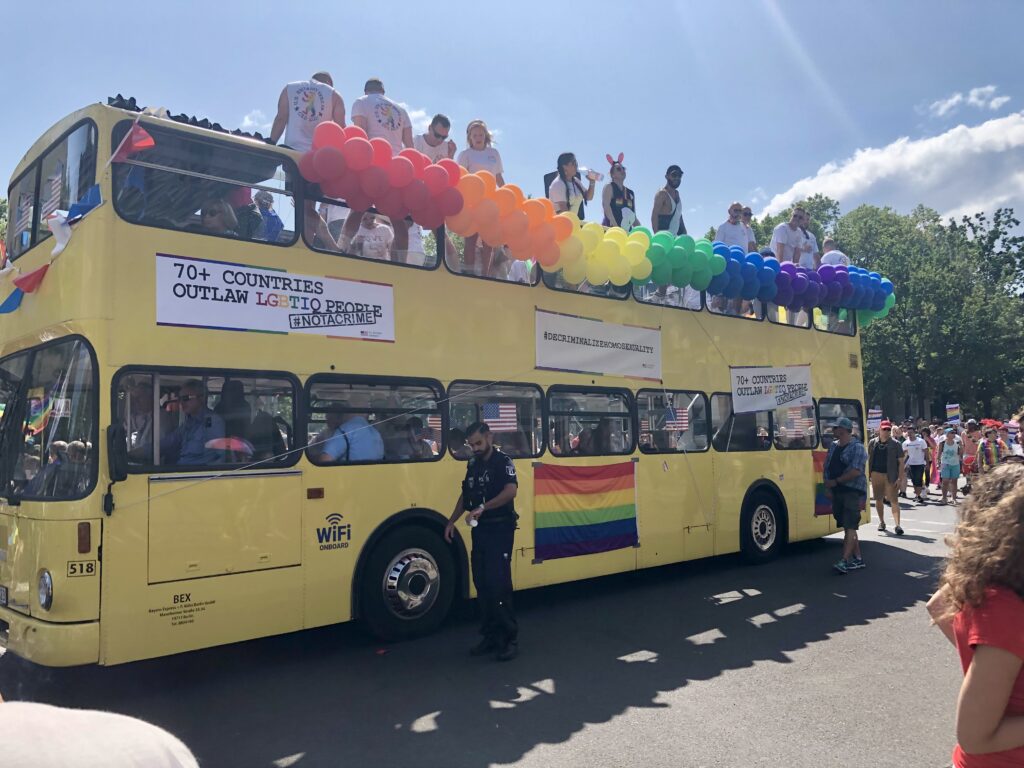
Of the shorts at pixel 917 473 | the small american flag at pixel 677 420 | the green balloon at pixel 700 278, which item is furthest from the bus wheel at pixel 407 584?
the shorts at pixel 917 473

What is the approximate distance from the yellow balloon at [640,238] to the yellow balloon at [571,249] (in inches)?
31.9

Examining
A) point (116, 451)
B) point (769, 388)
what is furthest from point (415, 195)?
point (769, 388)

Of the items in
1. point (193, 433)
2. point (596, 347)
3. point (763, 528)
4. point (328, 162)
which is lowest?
point (763, 528)

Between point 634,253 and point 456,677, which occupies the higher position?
point 634,253

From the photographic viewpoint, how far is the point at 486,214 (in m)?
7.22

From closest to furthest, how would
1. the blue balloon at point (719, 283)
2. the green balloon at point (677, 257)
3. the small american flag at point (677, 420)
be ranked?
the green balloon at point (677, 257) → the small american flag at point (677, 420) → the blue balloon at point (719, 283)

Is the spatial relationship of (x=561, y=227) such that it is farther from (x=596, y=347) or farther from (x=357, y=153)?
(x=357, y=153)

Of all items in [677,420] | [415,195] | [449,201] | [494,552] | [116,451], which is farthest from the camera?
[677,420]

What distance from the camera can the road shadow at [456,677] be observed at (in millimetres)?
4637

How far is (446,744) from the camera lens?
179 inches

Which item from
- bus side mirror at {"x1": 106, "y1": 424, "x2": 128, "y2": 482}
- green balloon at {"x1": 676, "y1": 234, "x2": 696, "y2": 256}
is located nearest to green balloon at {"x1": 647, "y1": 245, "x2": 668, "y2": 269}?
green balloon at {"x1": 676, "y1": 234, "x2": 696, "y2": 256}

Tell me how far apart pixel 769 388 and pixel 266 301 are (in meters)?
7.35

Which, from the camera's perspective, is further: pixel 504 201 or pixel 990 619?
pixel 504 201

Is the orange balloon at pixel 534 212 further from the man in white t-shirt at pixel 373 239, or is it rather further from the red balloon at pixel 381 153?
→ the red balloon at pixel 381 153
